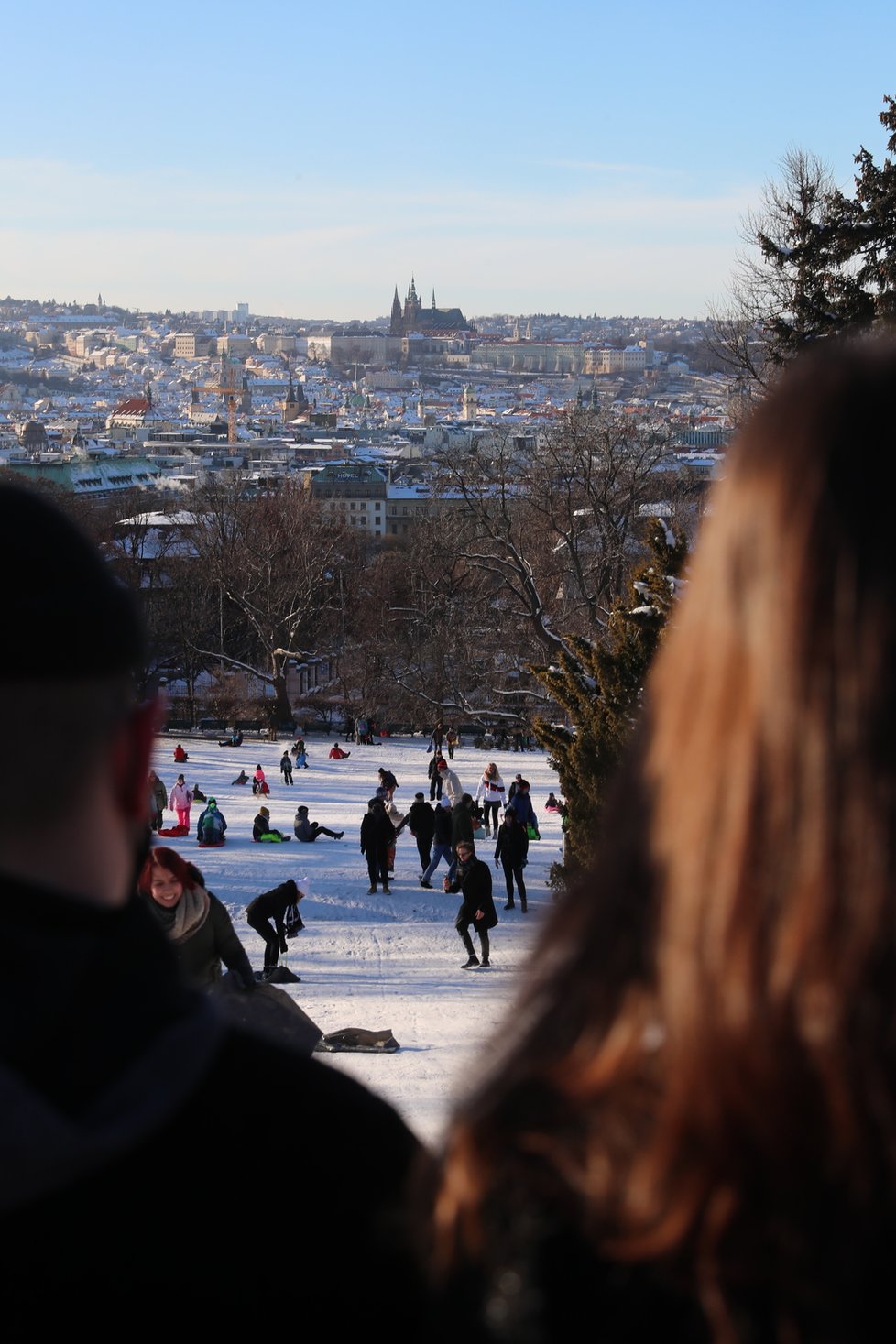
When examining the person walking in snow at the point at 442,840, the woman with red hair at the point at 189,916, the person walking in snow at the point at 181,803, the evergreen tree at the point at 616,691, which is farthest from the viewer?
the person walking in snow at the point at 181,803

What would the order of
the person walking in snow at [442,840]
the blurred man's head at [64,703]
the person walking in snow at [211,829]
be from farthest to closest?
1. the person walking in snow at [211,829]
2. the person walking in snow at [442,840]
3. the blurred man's head at [64,703]

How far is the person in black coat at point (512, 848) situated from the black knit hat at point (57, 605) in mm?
12343

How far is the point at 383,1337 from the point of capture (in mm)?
1127

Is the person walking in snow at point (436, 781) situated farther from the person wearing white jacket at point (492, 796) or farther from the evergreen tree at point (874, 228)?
the evergreen tree at point (874, 228)

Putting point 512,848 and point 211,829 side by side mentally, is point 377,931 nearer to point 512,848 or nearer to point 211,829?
point 512,848

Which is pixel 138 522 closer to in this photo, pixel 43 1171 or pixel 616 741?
pixel 616 741

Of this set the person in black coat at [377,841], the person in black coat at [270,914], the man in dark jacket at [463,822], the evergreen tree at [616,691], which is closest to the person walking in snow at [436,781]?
the evergreen tree at [616,691]

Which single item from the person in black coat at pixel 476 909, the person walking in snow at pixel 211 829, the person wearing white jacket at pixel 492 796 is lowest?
the person wearing white jacket at pixel 492 796

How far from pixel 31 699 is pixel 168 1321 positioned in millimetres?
498

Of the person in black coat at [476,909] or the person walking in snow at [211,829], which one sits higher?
the person in black coat at [476,909]

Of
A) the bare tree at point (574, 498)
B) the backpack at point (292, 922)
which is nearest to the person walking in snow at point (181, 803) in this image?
the backpack at point (292, 922)

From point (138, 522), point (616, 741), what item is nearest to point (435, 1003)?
point (616, 741)

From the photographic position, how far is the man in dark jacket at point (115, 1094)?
1127mm

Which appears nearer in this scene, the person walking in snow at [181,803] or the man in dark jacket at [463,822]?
Answer: the man in dark jacket at [463,822]
